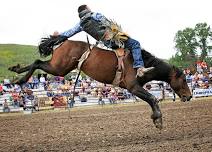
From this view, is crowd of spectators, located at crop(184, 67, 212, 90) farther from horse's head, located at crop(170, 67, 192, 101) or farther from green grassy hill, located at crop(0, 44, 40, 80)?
green grassy hill, located at crop(0, 44, 40, 80)

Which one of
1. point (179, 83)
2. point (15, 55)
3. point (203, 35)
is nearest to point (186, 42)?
point (203, 35)

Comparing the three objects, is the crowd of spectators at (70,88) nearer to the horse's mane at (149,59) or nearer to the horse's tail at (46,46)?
the horse's tail at (46,46)

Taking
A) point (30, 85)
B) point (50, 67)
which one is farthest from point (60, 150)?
point (30, 85)

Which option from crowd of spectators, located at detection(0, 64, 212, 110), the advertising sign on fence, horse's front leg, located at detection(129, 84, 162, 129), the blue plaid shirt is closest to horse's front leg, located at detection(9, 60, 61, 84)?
the blue plaid shirt

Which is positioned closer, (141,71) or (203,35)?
(141,71)

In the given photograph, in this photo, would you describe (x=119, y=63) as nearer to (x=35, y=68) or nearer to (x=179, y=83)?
(x=179, y=83)

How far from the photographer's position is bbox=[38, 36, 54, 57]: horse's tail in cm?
961

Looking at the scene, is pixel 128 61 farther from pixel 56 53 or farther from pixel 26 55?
pixel 26 55

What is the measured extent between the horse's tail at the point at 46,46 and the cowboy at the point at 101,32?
243 millimetres

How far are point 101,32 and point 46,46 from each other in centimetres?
131

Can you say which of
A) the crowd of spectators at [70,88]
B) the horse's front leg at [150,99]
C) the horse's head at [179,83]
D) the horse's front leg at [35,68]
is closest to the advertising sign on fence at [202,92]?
the crowd of spectators at [70,88]

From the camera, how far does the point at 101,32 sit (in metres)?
9.37

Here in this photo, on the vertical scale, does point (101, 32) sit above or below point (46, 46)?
above

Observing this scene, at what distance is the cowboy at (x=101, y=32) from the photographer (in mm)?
9242
